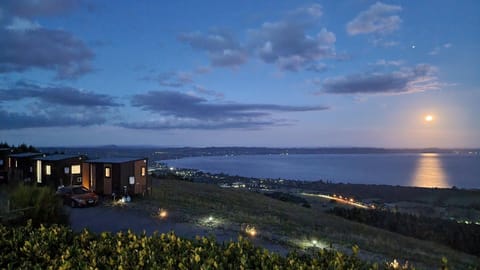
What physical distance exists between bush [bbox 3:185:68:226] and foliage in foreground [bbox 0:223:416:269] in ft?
21.4

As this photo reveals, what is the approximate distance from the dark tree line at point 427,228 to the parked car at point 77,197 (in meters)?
24.7

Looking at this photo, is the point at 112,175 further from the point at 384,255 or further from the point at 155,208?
the point at 384,255

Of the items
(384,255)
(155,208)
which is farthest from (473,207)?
(155,208)

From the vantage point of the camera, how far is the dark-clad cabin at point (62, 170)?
2439cm

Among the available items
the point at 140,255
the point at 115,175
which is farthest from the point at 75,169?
the point at 140,255

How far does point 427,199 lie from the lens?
2549 inches

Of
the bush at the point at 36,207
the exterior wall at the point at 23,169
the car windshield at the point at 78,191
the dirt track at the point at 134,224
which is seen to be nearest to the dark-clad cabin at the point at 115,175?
the car windshield at the point at 78,191

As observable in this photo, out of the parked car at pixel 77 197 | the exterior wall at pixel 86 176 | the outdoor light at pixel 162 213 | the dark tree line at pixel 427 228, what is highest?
the exterior wall at pixel 86 176

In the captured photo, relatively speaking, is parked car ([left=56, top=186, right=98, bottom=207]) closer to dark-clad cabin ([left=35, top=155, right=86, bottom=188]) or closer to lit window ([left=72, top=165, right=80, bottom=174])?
dark-clad cabin ([left=35, top=155, right=86, bottom=188])

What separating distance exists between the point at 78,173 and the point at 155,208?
27.6 ft

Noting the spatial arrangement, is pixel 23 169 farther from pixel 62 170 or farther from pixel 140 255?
pixel 140 255

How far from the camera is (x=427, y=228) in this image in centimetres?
3062

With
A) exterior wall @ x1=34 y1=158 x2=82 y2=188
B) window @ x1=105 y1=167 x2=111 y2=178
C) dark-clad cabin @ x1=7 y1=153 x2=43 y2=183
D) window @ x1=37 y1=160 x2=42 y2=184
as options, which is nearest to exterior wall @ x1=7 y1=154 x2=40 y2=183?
dark-clad cabin @ x1=7 y1=153 x2=43 y2=183

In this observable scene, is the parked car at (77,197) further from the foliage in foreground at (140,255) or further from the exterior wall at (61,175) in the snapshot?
the foliage in foreground at (140,255)
